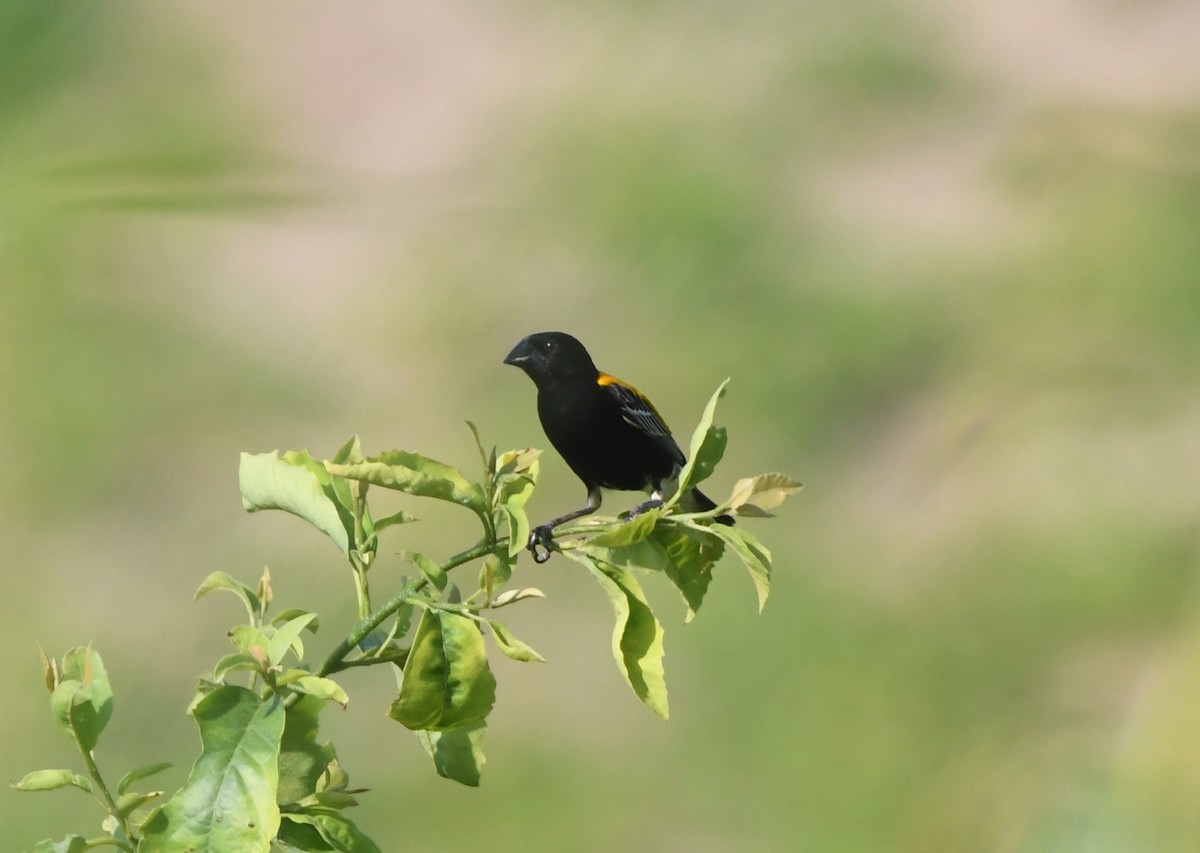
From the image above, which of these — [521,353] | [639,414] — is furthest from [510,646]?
[639,414]

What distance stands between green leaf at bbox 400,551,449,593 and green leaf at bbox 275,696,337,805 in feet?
0.55

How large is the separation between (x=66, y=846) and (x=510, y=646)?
1.11ft

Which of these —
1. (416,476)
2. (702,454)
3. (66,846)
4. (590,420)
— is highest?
(590,420)

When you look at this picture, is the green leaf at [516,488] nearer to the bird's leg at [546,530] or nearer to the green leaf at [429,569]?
the green leaf at [429,569]

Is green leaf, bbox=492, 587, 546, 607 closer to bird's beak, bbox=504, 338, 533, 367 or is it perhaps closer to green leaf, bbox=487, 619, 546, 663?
green leaf, bbox=487, 619, 546, 663

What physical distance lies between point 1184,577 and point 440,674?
16.9 ft

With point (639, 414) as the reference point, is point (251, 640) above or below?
below

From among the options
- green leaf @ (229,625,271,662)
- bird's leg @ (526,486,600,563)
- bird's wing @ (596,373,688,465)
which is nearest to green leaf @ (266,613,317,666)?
green leaf @ (229,625,271,662)

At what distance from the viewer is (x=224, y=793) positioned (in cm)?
92

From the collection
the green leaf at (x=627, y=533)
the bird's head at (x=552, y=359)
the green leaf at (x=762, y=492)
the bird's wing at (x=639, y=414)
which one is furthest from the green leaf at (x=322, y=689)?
the bird's wing at (x=639, y=414)

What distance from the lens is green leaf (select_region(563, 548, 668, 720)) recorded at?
104 cm

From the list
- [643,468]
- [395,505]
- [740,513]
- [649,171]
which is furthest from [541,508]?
[740,513]

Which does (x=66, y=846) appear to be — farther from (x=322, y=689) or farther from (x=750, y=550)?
(x=750, y=550)

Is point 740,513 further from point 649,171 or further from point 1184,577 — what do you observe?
point 649,171
